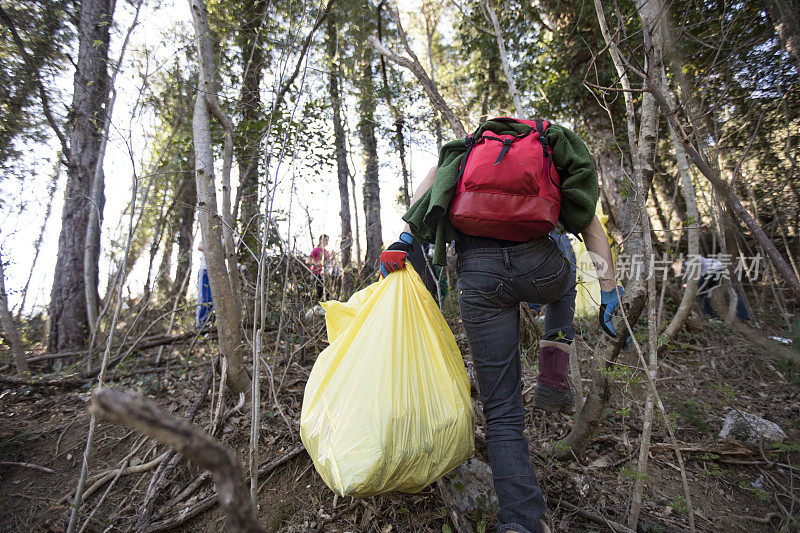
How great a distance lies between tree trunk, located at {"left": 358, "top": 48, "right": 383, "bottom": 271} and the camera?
605 cm

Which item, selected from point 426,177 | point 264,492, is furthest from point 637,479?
point 264,492

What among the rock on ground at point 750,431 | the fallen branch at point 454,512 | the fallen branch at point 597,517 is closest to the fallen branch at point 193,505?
the fallen branch at point 454,512

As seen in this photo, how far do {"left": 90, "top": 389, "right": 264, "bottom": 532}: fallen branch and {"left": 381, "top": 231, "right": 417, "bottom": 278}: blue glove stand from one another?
1.17 metres

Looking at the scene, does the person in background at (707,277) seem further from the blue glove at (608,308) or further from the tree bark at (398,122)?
the tree bark at (398,122)

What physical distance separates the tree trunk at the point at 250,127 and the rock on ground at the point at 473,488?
6.98ft

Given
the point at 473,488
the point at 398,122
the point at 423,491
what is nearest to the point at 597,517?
the point at 473,488

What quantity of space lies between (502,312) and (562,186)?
0.54 metres

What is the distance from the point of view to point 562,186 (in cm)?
143

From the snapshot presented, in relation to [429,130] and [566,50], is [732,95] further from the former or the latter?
[429,130]

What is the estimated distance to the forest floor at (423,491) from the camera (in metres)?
1.58

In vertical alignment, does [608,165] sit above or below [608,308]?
above

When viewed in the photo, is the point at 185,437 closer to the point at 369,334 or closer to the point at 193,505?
the point at 369,334

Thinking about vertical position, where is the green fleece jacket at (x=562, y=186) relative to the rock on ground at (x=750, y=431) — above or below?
above

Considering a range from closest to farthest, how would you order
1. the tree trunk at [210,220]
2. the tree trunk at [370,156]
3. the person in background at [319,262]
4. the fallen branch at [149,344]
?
1. the tree trunk at [210,220]
2. the person in background at [319,262]
3. the fallen branch at [149,344]
4. the tree trunk at [370,156]
